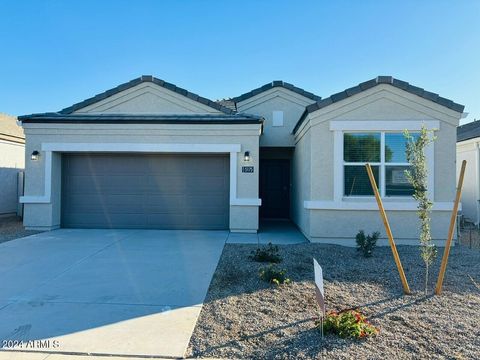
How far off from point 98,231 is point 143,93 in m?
4.82

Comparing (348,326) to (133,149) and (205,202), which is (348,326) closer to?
(205,202)

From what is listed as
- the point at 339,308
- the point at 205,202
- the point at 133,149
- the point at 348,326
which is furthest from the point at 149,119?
the point at 348,326

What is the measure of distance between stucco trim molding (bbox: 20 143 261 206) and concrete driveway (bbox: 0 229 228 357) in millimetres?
1808

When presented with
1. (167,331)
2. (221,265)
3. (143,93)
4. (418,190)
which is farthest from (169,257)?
(143,93)

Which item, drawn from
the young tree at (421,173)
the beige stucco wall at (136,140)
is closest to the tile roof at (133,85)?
the beige stucco wall at (136,140)

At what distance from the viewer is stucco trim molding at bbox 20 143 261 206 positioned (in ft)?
34.1

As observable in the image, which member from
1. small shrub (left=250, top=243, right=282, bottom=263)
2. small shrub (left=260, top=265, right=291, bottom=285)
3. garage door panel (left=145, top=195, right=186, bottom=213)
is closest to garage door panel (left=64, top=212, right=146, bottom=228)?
garage door panel (left=145, top=195, right=186, bottom=213)

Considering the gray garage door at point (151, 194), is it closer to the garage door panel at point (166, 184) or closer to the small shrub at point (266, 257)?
the garage door panel at point (166, 184)

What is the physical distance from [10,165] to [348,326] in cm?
1598

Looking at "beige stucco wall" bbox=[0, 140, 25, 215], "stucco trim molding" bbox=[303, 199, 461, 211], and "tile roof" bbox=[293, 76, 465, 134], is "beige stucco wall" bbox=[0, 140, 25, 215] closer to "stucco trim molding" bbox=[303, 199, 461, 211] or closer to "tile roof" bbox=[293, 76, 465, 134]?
"stucco trim molding" bbox=[303, 199, 461, 211]

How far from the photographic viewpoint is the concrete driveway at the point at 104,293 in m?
3.70

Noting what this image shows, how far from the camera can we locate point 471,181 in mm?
13562

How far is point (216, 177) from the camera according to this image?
36.0ft

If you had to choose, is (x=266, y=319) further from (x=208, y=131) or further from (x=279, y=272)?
(x=208, y=131)
